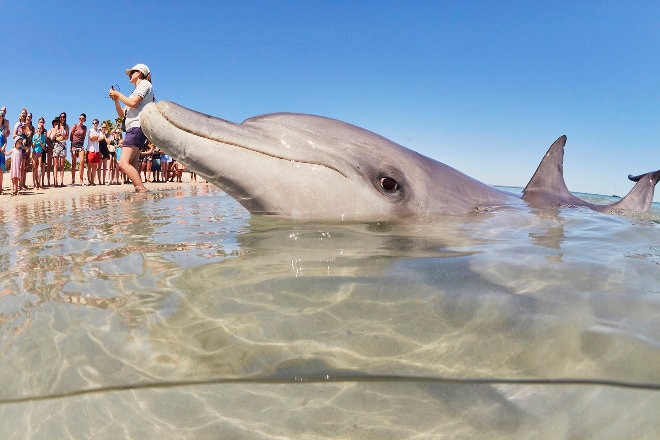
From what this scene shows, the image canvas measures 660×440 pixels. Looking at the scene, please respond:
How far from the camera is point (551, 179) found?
7355mm

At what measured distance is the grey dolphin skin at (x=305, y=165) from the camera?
12.0 feet

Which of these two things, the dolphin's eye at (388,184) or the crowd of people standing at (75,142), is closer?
the dolphin's eye at (388,184)

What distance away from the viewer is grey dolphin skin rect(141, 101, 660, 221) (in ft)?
12.0

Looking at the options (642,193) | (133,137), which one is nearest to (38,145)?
(133,137)

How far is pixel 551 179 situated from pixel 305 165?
509 centimetres

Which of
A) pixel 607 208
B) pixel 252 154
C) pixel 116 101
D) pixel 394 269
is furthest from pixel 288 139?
pixel 116 101

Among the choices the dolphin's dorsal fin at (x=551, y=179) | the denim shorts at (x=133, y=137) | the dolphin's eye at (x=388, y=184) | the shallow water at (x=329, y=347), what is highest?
the denim shorts at (x=133, y=137)

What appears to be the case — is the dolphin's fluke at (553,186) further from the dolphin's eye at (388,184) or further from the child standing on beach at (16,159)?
the child standing on beach at (16,159)

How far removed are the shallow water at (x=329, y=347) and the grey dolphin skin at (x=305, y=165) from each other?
1.04 metres

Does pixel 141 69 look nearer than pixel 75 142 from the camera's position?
Yes

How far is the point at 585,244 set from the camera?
3.66 metres

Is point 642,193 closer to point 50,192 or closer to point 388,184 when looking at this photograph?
point 388,184

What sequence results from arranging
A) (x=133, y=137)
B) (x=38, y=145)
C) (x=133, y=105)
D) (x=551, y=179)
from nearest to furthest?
(x=551, y=179)
(x=133, y=105)
(x=133, y=137)
(x=38, y=145)

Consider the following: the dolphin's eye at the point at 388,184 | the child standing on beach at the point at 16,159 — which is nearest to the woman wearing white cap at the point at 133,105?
the child standing on beach at the point at 16,159
